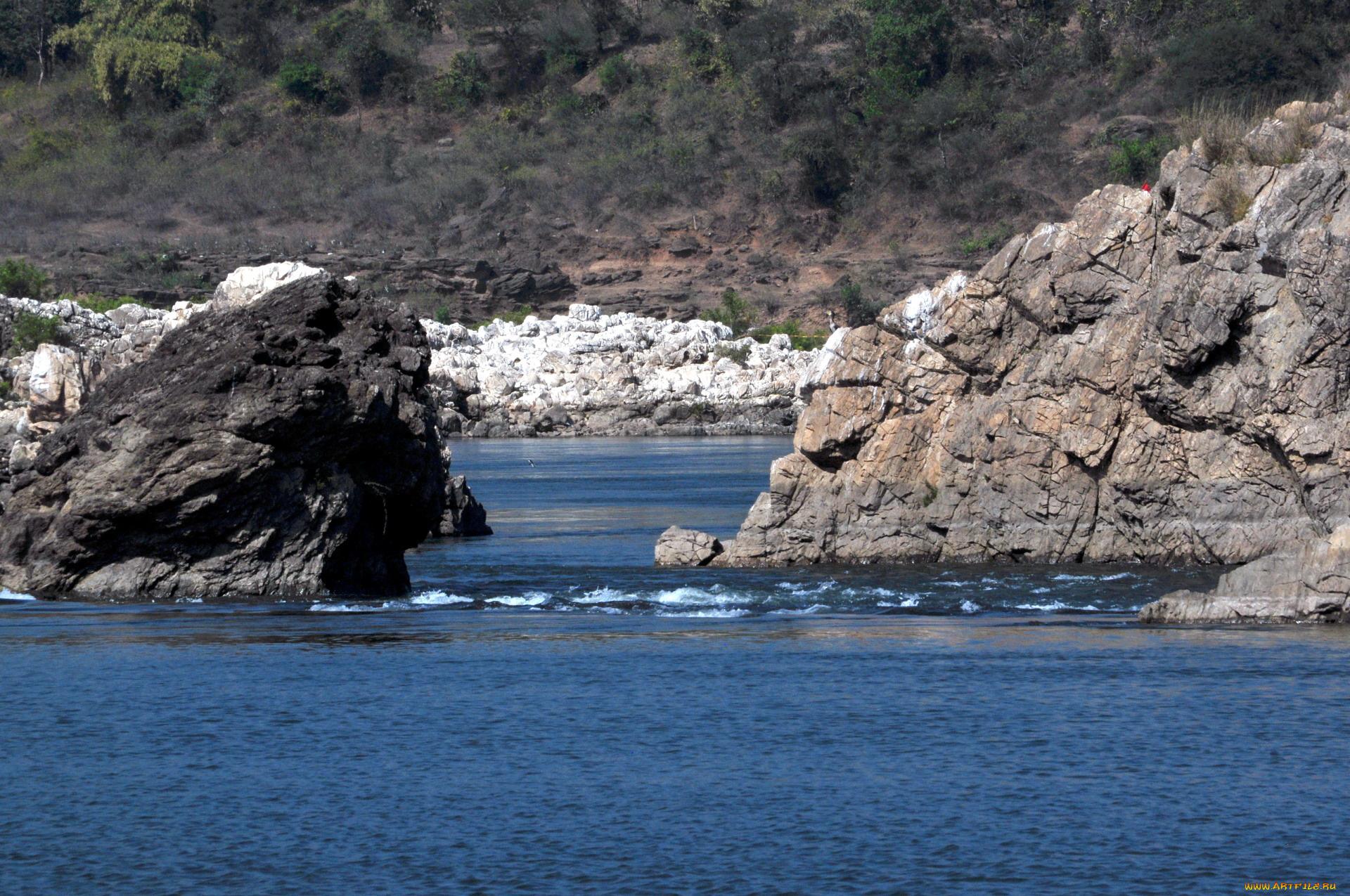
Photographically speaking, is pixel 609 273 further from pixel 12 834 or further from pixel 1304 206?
pixel 12 834

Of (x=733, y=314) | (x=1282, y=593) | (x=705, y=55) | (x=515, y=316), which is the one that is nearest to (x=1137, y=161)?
(x=733, y=314)

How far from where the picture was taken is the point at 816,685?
1920 cm

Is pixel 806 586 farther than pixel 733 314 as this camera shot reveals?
No

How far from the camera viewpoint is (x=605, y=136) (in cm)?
14275

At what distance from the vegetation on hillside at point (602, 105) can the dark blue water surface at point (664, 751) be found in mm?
94009

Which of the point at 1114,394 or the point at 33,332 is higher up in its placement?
the point at 33,332

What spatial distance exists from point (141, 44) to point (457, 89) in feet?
97.3

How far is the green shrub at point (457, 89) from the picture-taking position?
153 m

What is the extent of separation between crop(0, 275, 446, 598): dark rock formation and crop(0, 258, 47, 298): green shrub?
89.6 m

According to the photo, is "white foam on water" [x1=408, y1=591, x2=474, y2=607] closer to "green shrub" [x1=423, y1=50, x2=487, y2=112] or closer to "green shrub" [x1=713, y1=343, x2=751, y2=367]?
"green shrub" [x1=713, y1=343, x2=751, y2=367]

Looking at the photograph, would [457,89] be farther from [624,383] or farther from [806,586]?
[806,586]

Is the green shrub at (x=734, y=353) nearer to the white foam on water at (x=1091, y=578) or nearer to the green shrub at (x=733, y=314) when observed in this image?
the green shrub at (x=733, y=314)

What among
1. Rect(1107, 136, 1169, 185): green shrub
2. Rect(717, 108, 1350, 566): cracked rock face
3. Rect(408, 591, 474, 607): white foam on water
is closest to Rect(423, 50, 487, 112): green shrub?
Rect(1107, 136, 1169, 185): green shrub

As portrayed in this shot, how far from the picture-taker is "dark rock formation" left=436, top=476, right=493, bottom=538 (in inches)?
1727
